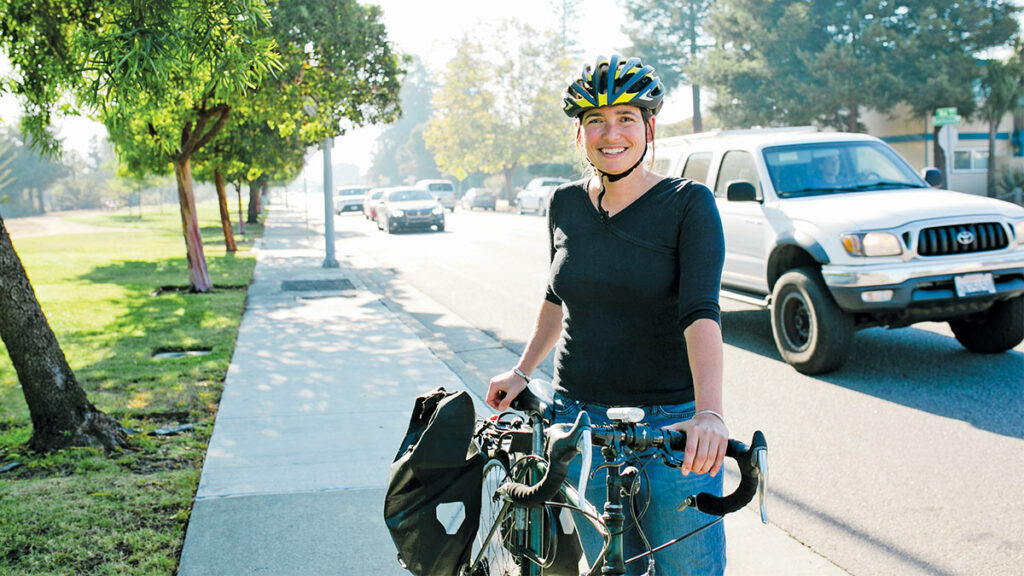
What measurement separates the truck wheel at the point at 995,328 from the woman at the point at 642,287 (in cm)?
652

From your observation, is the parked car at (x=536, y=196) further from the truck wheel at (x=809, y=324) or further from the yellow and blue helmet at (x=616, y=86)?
the yellow and blue helmet at (x=616, y=86)

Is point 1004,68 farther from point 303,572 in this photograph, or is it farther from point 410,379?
point 303,572

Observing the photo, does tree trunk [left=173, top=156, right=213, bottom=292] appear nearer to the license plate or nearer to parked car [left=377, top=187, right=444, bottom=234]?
the license plate

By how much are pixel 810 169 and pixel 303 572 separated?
641 centimetres

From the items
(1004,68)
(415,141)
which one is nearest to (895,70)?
(1004,68)

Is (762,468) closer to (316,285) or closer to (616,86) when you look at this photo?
(616,86)

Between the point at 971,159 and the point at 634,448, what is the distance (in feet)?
138

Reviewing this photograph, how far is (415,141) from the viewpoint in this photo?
112 meters

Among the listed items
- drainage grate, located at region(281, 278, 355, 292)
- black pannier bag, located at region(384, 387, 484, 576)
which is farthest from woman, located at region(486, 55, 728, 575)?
drainage grate, located at region(281, 278, 355, 292)

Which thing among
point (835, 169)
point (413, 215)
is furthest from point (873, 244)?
point (413, 215)

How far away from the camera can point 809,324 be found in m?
7.74

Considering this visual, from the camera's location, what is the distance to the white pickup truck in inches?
284

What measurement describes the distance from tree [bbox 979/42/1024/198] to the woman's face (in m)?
37.8

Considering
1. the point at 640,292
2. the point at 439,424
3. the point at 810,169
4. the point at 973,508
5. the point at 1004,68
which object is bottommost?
the point at 973,508
